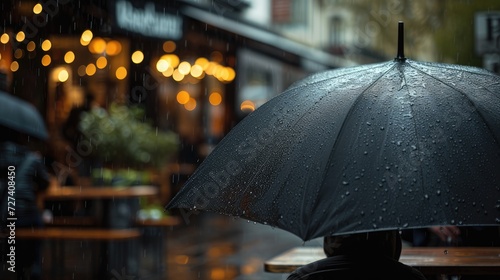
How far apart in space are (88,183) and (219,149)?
6831 millimetres

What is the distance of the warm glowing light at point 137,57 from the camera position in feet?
61.3

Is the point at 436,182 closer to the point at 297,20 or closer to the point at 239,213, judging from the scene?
the point at 239,213

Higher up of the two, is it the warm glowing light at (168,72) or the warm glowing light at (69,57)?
the warm glowing light at (69,57)

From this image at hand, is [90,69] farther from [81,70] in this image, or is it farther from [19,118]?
[19,118]

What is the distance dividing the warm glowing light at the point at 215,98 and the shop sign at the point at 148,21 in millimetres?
11043

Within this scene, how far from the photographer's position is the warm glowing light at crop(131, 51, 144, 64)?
18.7 m

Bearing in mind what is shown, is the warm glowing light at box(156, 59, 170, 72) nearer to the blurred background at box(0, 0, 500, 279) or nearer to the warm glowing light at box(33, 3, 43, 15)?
the blurred background at box(0, 0, 500, 279)

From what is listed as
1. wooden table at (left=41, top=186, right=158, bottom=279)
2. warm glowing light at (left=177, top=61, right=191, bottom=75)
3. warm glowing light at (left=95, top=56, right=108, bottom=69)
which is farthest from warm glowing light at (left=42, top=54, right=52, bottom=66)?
wooden table at (left=41, top=186, right=158, bottom=279)

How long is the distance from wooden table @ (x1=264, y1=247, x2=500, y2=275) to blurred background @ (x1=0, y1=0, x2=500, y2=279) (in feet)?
15.2

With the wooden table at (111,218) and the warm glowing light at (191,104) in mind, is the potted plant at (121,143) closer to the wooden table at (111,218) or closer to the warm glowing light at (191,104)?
the wooden table at (111,218)

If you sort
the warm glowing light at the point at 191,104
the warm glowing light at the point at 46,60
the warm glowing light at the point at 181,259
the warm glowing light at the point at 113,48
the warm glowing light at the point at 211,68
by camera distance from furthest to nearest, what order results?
the warm glowing light at the point at 191,104
the warm glowing light at the point at 211,68
the warm glowing light at the point at 113,48
the warm glowing light at the point at 46,60
the warm glowing light at the point at 181,259

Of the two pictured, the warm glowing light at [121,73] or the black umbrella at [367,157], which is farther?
the warm glowing light at [121,73]

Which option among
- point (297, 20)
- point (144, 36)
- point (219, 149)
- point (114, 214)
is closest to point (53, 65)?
point (144, 36)

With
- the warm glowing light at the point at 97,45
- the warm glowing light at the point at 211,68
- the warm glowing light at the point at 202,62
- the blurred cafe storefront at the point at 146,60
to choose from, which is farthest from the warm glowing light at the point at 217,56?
the warm glowing light at the point at 97,45
